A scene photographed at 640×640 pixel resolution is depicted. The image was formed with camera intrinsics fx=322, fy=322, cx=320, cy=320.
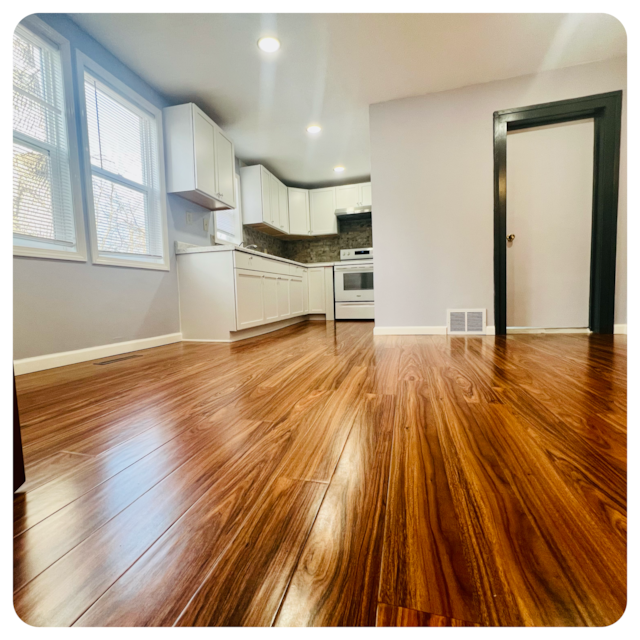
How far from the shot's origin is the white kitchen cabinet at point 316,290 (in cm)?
509

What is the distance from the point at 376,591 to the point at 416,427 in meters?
0.54

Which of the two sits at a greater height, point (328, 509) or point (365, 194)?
point (365, 194)

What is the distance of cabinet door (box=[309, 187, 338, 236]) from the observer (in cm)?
525

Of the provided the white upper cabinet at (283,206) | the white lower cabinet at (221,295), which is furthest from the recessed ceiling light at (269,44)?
the white upper cabinet at (283,206)

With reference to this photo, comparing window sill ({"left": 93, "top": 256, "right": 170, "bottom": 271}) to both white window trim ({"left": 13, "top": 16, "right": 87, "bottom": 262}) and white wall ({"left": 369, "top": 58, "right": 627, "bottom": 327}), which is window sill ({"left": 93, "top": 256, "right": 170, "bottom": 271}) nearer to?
white window trim ({"left": 13, "top": 16, "right": 87, "bottom": 262})

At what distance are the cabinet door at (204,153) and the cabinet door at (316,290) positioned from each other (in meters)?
2.30

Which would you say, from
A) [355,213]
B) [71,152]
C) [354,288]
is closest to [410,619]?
[71,152]

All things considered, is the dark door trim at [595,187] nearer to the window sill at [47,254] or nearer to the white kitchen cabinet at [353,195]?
the white kitchen cabinet at [353,195]

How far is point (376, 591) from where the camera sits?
0.39 metres

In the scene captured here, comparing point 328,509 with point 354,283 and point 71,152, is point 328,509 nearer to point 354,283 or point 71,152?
point 71,152

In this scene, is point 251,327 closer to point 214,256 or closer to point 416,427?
point 214,256

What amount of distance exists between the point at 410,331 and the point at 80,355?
254 centimetres

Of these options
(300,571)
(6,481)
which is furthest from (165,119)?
(300,571)

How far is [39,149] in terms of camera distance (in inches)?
73.5
